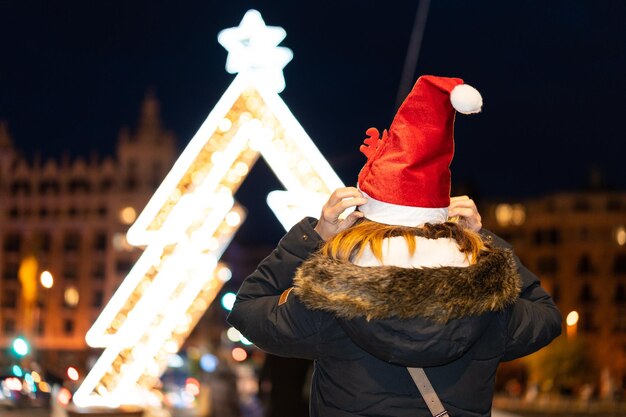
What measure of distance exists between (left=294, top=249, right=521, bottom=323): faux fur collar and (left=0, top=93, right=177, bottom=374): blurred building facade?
80055 mm

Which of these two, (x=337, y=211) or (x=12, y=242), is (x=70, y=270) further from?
(x=337, y=211)

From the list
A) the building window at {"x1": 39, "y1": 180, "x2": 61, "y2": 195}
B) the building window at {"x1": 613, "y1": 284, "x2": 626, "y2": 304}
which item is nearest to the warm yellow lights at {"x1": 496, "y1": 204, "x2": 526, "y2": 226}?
the building window at {"x1": 613, "y1": 284, "x2": 626, "y2": 304}

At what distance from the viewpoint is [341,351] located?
3.43 meters

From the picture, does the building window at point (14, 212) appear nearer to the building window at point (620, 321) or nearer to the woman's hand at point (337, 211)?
the building window at point (620, 321)

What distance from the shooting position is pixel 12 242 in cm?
8638

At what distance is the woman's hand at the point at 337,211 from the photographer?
3.47 meters

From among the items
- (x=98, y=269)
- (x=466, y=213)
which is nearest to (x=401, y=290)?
(x=466, y=213)

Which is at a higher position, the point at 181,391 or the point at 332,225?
the point at 181,391

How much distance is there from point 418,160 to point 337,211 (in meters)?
0.30

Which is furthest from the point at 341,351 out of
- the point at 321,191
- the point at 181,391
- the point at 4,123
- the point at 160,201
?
the point at 4,123

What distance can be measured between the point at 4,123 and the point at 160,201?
83.4 metres

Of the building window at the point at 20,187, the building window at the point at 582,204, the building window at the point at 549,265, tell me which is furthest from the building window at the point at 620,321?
the building window at the point at 20,187

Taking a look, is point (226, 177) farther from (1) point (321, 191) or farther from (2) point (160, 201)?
(1) point (321, 191)

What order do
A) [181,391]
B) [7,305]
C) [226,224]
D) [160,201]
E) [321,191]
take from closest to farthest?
[321,191], [160,201], [226,224], [181,391], [7,305]
